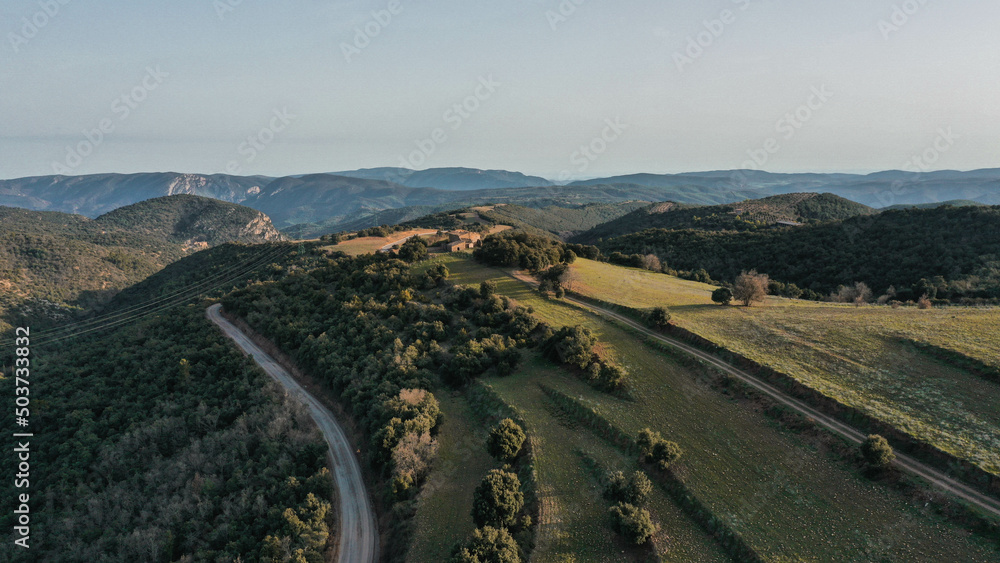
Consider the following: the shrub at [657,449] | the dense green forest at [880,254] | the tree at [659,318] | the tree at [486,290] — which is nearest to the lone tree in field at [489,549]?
the shrub at [657,449]

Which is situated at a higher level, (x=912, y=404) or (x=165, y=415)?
(x=912, y=404)

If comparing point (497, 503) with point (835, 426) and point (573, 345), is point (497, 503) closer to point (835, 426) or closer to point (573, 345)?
point (573, 345)

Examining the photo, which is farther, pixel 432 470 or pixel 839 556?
pixel 432 470

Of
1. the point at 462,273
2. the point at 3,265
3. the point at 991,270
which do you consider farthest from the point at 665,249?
the point at 3,265

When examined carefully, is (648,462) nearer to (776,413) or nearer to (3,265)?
(776,413)

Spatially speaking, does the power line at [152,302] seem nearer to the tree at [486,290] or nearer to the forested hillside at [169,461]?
the forested hillside at [169,461]

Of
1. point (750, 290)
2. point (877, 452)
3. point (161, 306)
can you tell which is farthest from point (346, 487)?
point (161, 306)
